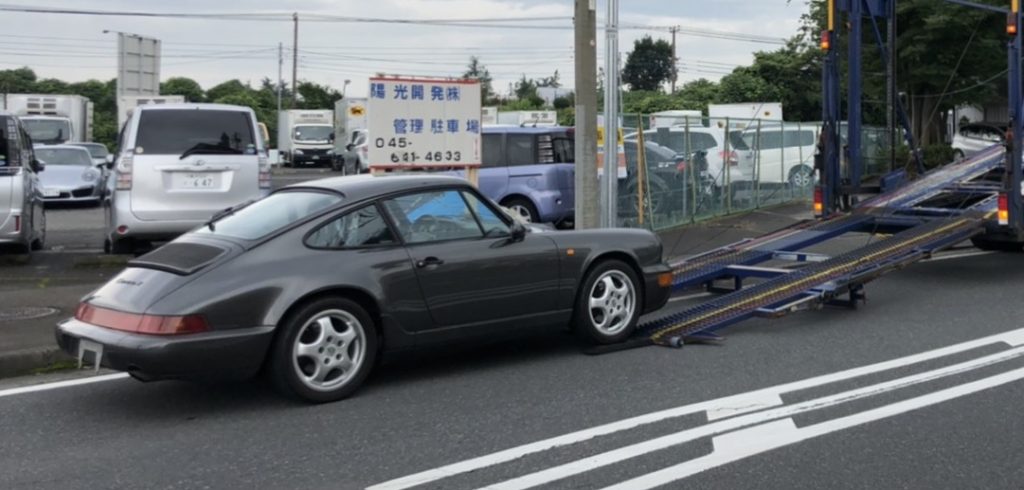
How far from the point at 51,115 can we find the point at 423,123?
75.4 feet

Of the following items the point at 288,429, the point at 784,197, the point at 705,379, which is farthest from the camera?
the point at 784,197

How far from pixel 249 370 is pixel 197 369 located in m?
0.30

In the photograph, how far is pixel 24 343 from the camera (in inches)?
307

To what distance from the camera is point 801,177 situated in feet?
70.3

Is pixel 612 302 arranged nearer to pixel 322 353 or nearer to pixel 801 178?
pixel 322 353

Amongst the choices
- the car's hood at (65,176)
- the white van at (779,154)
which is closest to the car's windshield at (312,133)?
the car's hood at (65,176)

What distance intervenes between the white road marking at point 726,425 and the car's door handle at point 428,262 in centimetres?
200

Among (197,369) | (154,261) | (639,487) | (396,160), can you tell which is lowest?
(639,487)

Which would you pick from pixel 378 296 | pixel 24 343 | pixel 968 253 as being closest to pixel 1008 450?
pixel 378 296

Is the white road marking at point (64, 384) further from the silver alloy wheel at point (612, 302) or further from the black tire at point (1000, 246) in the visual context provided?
the black tire at point (1000, 246)

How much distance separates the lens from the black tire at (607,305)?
7.73m

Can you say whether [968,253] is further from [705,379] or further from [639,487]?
[639,487]

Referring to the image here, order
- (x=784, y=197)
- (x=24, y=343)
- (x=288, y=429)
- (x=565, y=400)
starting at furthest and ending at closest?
(x=784, y=197) → (x=24, y=343) → (x=565, y=400) → (x=288, y=429)

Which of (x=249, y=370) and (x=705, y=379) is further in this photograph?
(x=705, y=379)
